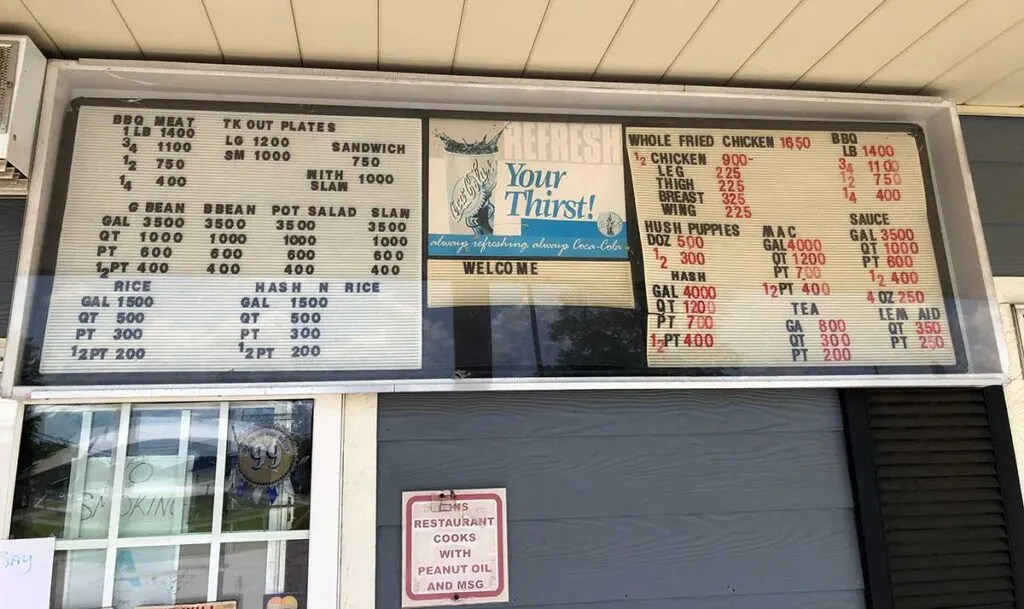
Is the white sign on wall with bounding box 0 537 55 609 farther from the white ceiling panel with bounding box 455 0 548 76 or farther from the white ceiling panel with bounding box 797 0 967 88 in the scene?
the white ceiling panel with bounding box 797 0 967 88

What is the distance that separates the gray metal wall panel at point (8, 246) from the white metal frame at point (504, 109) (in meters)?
0.12

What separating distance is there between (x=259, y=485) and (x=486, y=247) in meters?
1.06

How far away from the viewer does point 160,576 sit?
1899 millimetres

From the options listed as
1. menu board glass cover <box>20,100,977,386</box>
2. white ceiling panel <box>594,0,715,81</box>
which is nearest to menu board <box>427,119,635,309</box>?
menu board glass cover <box>20,100,977,386</box>

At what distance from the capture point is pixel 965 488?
2.23m

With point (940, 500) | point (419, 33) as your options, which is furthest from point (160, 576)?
point (940, 500)

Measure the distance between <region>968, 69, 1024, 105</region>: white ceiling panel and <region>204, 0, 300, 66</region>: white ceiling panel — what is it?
2.59 m

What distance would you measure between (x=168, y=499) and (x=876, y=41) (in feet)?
9.03

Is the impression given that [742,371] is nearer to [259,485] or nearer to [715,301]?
[715,301]

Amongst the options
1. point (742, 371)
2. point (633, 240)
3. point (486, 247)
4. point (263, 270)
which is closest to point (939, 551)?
point (742, 371)

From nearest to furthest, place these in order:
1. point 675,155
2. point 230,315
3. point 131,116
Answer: point 230,315 → point 131,116 → point 675,155

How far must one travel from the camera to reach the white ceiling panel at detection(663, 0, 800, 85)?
6.49 ft

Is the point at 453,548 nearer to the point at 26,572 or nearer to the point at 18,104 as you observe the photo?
the point at 26,572

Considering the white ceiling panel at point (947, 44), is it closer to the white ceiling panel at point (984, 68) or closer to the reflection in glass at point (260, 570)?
the white ceiling panel at point (984, 68)
